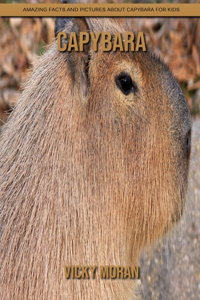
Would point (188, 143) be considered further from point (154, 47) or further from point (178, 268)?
point (154, 47)

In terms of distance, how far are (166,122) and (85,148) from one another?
0.30m

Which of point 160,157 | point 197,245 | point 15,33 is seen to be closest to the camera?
point 160,157

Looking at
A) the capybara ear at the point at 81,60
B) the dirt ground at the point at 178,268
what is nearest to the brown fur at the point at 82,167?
the capybara ear at the point at 81,60

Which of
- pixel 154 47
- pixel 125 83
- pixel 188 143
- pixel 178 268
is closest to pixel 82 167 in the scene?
pixel 125 83

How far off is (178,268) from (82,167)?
4.32ft

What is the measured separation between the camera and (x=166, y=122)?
1.58 m

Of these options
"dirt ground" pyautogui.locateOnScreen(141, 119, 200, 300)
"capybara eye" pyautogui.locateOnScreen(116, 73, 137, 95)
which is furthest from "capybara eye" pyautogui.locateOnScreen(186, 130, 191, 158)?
"dirt ground" pyautogui.locateOnScreen(141, 119, 200, 300)

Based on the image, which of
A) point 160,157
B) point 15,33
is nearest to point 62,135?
point 160,157

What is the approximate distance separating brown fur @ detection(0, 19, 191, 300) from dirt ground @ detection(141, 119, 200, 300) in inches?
37.7

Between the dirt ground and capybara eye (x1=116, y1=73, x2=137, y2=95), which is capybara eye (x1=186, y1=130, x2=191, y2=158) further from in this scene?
the dirt ground

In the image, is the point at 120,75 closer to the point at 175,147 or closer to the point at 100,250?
→ the point at 175,147

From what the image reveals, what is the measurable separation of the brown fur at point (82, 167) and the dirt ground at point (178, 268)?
0.96 metres

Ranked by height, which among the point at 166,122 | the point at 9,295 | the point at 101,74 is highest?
the point at 101,74

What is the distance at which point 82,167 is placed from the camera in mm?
1484
